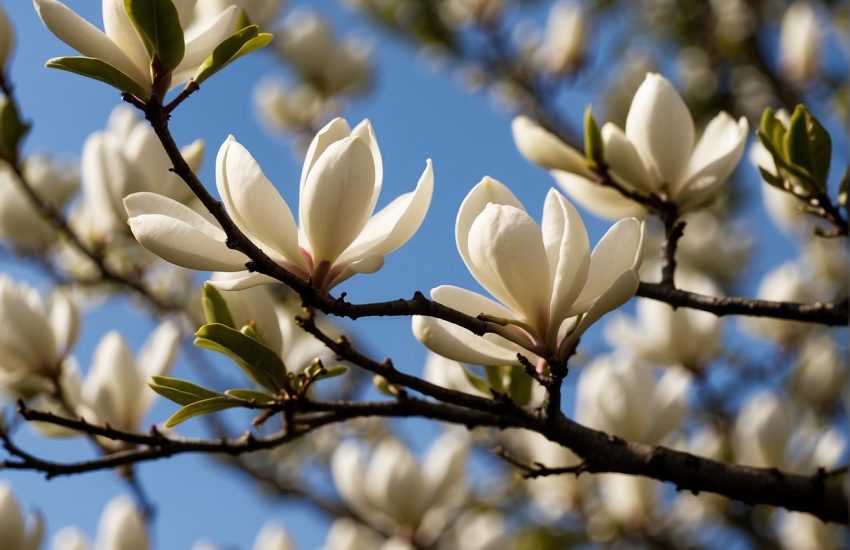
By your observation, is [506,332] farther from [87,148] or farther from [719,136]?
[87,148]

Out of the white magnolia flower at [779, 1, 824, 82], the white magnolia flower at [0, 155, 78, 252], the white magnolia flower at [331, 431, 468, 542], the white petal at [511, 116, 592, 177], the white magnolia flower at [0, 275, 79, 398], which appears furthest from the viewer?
the white magnolia flower at [779, 1, 824, 82]

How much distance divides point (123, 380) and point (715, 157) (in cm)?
75

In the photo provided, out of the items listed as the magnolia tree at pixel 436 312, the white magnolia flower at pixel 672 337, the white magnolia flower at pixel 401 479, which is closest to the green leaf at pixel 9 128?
the magnolia tree at pixel 436 312

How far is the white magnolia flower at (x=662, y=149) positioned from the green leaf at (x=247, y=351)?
Answer: 38 cm

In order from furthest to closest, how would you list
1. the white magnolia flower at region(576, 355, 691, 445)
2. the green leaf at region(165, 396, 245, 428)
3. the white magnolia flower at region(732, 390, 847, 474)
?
1. the white magnolia flower at region(732, 390, 847, 474)
2. the white magnolia flower at region(576, 355, 691, 445)
3. the green leaf at region(165, 396, 245, 428)

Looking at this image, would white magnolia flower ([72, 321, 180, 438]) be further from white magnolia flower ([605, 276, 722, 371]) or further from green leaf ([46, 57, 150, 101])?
white magnolia flower ([605, 276, 722, 371])

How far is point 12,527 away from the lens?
45.7 inches

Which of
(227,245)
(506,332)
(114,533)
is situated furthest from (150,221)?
(114,533)

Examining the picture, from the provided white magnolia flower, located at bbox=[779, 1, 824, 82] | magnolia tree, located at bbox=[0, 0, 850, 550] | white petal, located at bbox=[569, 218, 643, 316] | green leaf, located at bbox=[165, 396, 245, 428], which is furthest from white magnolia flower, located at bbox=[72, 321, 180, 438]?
white magnolia flower, located at bbox=[779, 1, 824, 82]

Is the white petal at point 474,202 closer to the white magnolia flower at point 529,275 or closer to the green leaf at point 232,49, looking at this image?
the white magnolia flower at point 529,275

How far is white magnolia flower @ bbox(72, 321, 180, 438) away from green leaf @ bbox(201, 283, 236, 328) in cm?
38

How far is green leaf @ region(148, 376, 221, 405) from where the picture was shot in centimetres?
68

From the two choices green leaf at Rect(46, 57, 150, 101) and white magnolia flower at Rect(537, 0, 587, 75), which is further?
white magnolia flower at Rect(537, 0, 587, 75)

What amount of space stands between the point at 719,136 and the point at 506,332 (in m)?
0.39
